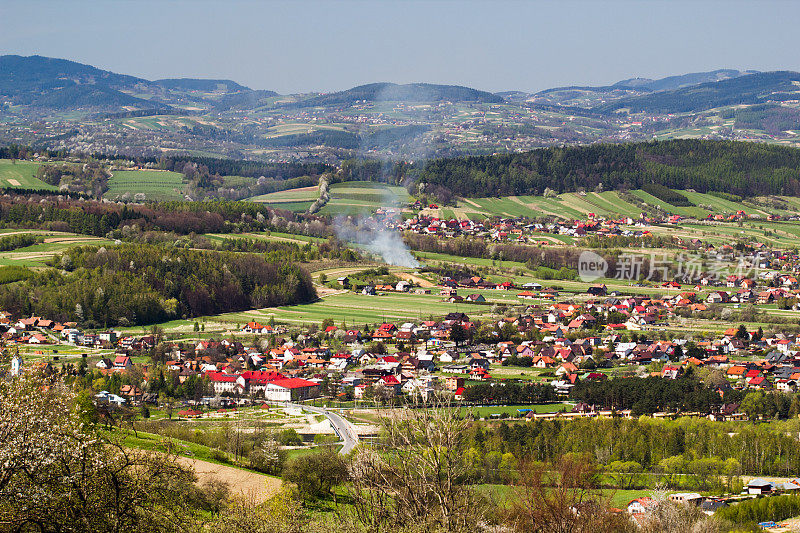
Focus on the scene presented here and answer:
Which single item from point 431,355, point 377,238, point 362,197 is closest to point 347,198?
point 362,197

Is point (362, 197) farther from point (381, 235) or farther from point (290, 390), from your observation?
point (290, 390)

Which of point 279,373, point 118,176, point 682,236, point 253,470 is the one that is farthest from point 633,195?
point 253,470

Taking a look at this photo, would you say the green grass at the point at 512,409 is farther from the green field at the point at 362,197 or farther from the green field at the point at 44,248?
the green field at the point at 362,197

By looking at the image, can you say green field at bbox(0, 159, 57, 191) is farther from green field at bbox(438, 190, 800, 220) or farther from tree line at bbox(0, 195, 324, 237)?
green field at bbox(438, 190, 800, 220)

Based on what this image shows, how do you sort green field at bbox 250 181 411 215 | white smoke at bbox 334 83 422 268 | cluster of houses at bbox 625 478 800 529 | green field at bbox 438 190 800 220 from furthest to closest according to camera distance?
green field at bbox 250 181 411 215, green field at bbox 438 190 800 220, white smoke at bbox 334 83 422 268, cluster of houses at bbox 625 478 800 529

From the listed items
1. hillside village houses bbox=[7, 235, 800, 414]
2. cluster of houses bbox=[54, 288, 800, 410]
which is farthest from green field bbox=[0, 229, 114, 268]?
cluster of houses bbox=[54, 288, 800, 410]
